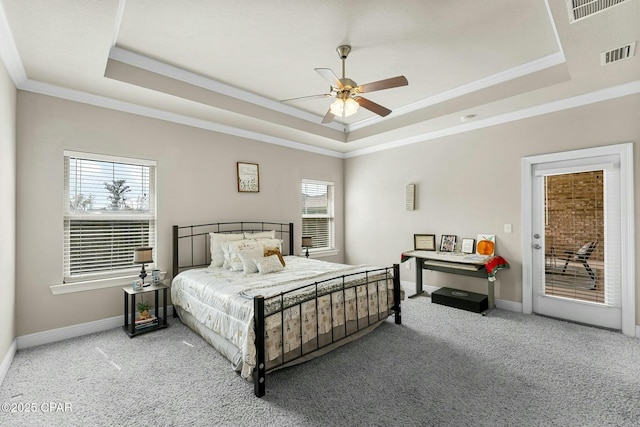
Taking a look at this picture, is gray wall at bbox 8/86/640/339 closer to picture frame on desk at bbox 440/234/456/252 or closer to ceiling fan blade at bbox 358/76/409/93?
picture frame on desk at bbox 440/234/456/252

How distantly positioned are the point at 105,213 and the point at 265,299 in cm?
254

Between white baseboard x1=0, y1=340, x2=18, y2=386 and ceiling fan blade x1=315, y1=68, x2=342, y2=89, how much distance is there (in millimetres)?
3602

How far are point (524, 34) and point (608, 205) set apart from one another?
7.38 feet

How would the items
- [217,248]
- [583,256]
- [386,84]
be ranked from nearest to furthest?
[386,84], [583,256], [217,248]

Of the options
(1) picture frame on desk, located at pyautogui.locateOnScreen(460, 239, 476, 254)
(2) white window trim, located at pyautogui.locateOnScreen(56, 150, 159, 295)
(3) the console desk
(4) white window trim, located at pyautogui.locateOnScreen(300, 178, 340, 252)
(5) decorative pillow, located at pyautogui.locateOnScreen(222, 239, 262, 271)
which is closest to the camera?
(2) white window trim, located at pyautogui.locateOnScreen(56, 150, 159, 295)

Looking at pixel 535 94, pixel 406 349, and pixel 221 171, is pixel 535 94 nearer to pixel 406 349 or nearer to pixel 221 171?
pixel 406 349

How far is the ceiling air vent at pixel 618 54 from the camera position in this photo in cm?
254

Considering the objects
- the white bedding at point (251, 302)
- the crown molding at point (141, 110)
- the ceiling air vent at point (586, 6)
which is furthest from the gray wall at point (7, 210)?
the ceiling air vent at point (586, 6)

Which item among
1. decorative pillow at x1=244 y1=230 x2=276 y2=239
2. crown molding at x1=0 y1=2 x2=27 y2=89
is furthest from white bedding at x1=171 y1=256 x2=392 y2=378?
crown molding at x1=0 y1=2 x2=27 y2=89

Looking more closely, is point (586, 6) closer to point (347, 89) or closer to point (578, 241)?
point (347, 89)

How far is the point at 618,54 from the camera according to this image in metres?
2.64

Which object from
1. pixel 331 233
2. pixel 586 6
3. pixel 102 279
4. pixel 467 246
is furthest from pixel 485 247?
pixel 102 279

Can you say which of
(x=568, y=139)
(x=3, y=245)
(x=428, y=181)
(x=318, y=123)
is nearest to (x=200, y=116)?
(x=318, y=123)

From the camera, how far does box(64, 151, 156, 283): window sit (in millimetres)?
3375
